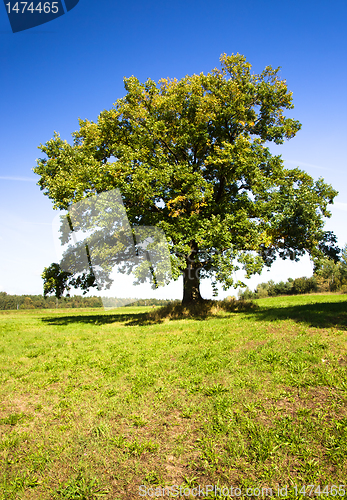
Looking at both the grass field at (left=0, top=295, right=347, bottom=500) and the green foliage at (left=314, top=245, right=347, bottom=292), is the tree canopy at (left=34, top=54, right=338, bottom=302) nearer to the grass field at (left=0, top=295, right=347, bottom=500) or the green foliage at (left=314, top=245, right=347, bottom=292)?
the grass field at (left=0, top=295, right=347, bottom=500)

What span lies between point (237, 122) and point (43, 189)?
53.3 feet

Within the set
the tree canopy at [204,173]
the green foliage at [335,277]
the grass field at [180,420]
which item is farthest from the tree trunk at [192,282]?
the green foliage at [335,277]

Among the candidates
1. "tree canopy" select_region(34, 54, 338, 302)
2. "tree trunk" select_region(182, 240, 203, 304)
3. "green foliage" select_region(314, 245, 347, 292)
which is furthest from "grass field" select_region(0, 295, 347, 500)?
"green foliage" select_region(314, 245, 347, 292)

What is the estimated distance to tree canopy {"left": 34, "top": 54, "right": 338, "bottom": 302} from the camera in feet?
54.6

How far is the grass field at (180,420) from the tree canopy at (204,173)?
28.1 feet

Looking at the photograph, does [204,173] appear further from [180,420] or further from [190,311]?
[180,420]

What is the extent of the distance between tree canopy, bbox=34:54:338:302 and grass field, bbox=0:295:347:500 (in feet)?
28.1

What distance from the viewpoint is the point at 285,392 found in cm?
538

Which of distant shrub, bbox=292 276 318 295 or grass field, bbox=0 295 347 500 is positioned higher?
grass field, bbox=0 295 347 500

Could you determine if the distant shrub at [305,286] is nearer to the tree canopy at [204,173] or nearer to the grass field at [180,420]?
the tree canopy at [204,173]

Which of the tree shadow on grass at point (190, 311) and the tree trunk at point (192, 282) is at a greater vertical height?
the tree trunk at point (192, 282)

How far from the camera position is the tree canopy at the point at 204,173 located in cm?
1666

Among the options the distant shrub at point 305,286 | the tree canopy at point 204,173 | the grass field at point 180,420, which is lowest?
the distant shrub at point 305,286

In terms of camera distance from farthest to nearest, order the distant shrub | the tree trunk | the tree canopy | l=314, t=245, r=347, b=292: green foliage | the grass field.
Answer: the distant shrub, l=314, t=245, r=347, b=292: green foliage, the tree trunk, the tree canopy, the grass field
